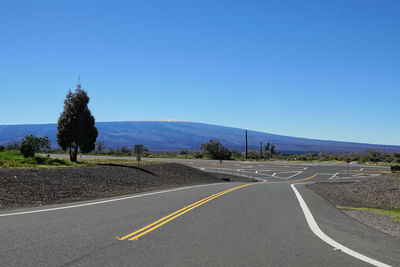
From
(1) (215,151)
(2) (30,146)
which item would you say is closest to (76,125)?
(2) (30,146)

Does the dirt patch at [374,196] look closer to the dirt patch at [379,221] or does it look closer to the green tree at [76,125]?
Result: the dirt patch at [379,221]

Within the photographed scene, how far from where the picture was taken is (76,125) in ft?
88.2

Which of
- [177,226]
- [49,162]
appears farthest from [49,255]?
[49,162]

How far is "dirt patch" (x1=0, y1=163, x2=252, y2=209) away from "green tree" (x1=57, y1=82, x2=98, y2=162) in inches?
136

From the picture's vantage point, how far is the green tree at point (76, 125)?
26844mm

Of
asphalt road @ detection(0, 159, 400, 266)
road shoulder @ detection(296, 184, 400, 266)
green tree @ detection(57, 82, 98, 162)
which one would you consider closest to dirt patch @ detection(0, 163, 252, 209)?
green tree @ detection(57, 82, 98, 162)

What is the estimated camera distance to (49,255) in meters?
5.54

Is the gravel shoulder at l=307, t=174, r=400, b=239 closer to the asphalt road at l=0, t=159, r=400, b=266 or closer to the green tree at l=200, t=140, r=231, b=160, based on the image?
the asphalt road at l=0, t=159, r=400, b=266

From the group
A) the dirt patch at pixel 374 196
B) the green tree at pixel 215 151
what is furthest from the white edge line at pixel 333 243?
the green tree at pixel 215 151

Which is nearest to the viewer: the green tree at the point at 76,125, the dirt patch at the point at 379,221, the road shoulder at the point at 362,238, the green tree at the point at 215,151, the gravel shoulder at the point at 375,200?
the road shoulder at the point at 362,238

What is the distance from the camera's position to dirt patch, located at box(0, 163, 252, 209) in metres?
14.0

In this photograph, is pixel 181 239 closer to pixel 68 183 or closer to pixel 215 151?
pixel 68 183

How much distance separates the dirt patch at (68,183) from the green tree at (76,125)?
3.46 meters

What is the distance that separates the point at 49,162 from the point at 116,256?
19.4m
